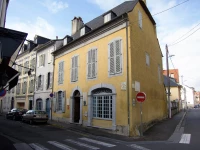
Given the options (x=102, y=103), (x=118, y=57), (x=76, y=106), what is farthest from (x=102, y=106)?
(x=76, y=106)

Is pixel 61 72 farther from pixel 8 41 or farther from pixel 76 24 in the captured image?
pixel 8 41

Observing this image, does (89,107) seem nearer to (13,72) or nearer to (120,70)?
(120,70)

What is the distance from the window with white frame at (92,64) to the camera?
1385cm

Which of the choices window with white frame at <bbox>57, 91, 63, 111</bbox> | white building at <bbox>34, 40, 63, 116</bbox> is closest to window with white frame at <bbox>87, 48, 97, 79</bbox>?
window with white frame at <bbox>57, 91, 63, 111</bbox>

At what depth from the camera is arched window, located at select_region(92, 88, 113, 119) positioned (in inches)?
485

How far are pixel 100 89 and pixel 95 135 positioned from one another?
11.8 feet

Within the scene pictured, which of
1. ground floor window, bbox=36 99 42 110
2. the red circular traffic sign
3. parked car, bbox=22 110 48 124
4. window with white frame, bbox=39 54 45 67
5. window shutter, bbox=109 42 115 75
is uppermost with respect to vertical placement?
window with white frame, bbox=39 54 45 67

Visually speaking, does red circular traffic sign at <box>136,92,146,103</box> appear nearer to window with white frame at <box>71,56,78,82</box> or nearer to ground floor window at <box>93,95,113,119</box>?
ground floor window at <box>93,95,113,119</box>

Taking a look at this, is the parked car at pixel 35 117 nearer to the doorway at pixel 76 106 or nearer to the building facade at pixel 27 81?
the doorway at pixel 76 106

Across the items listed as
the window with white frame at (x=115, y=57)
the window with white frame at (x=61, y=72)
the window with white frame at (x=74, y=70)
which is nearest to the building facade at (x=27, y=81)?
the window with white frame at (x=61, y=72)

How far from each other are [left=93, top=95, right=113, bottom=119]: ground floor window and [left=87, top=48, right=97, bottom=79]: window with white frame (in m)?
1.80

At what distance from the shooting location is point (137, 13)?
13.3 m

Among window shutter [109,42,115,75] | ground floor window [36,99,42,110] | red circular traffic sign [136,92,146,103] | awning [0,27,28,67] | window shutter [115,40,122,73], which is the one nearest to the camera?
awning [0,27,28,67]

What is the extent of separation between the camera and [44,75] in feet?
68.9
